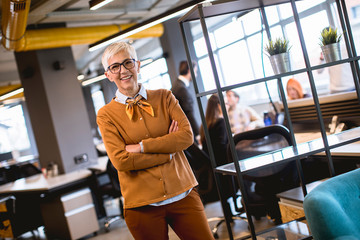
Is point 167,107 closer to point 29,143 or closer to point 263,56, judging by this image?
point 263,56

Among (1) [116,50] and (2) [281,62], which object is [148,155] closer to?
(1) [116,50]

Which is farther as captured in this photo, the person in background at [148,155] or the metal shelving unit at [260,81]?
the metal shelving unit at [260,81]

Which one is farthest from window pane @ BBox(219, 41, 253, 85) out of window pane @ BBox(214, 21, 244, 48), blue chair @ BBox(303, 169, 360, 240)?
blue chair @ BBox(303, 169, 360, 240)

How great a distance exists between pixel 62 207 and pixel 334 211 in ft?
13.6

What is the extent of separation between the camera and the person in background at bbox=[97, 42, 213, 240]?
1.90 m

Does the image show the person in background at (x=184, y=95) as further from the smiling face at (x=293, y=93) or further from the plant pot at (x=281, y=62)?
the plant pot at (x=281, y=62)

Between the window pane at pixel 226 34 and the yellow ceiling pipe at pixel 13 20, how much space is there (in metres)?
6.89

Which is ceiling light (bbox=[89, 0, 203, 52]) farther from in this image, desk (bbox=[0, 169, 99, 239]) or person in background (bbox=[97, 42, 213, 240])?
person in background (bbox=[97, 42, 213, 240])

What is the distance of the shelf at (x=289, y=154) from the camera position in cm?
225

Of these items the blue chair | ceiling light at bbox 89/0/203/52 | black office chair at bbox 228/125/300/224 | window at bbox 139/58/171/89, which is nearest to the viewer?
the blue chair

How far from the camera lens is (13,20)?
464cm

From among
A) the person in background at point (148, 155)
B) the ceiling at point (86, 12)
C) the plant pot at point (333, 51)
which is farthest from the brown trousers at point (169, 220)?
the ceiling at point (86, 12)

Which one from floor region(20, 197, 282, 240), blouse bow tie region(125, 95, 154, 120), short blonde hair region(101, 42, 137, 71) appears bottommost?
floor region(20, 197, 282, 240)

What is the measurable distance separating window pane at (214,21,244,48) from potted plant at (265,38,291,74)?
8.60m
